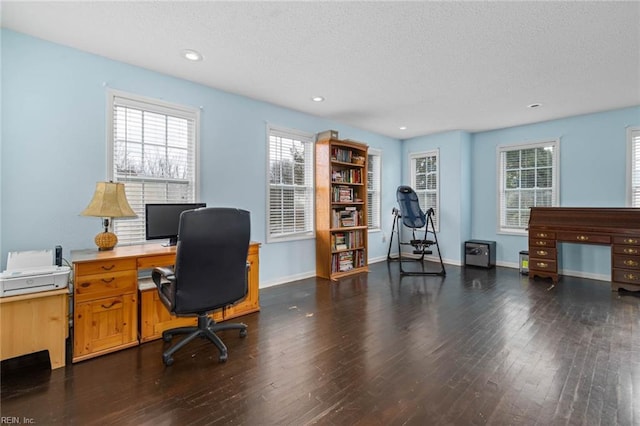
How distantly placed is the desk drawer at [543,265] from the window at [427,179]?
5.98ft

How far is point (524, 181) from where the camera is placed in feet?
18.1

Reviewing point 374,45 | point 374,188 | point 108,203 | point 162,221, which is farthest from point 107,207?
point 374,188

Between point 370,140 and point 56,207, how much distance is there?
5.01 meters

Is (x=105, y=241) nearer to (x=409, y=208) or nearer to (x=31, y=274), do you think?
(x=31, y=274)

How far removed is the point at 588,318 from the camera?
3090mm

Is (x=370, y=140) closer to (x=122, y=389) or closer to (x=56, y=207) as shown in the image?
(x=56, y=207)

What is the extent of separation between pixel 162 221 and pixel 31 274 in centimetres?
101

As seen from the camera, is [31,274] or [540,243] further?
[540,243]

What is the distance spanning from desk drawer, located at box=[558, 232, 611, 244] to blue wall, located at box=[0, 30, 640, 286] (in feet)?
2.18

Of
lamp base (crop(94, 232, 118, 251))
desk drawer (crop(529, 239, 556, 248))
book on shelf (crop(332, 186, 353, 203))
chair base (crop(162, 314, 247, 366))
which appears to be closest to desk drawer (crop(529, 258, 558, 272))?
desk drawer (crop(529, 239, 556, 248))

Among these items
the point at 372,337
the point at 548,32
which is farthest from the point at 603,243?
the point at 372,337

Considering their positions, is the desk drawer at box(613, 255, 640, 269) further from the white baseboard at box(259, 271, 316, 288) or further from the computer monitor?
the computer monitor

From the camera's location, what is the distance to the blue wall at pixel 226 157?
255 cm

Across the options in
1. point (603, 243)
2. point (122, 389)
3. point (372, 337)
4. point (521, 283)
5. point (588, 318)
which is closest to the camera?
point (122, 389)
